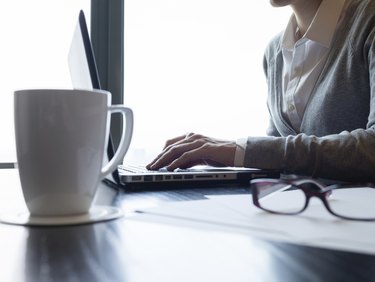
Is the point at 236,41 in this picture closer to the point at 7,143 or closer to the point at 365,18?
the point at 365,18

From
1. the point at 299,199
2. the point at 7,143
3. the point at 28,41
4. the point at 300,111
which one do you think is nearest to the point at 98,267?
the point at 299,199

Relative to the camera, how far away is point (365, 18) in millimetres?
1089

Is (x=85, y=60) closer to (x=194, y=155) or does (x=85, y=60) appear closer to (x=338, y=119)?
(x=194, y=155)

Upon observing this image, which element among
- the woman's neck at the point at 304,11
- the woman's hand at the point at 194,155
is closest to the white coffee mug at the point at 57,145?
the woman's hand at the point at 194,155

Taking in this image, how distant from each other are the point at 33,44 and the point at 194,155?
1025 millimetres

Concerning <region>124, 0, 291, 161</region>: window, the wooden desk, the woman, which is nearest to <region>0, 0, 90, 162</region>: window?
<region>124, 0, 291, 161</region>: window

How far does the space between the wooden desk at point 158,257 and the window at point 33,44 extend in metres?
1.29

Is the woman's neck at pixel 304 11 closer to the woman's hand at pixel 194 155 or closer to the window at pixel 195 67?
the window at pixel 195 67

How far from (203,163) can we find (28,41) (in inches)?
40.4

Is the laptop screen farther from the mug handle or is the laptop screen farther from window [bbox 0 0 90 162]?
window [bbox 0 0 90 162]

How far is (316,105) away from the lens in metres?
1.17

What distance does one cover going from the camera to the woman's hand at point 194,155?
856 mm

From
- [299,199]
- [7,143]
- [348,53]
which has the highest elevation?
[348,53]

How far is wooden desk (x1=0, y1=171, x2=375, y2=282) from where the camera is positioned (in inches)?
9.8
